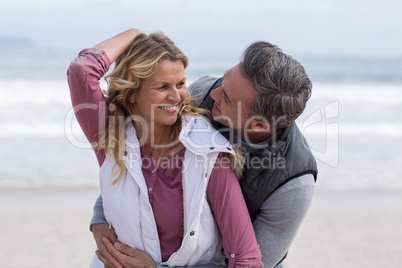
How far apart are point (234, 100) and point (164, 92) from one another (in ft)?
1.16

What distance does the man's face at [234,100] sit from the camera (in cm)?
238

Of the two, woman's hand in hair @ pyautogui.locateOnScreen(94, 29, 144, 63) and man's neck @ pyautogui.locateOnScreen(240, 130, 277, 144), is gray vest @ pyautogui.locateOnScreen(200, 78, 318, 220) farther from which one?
woman's hand in hair @ pyautogui.locateOnScreen(94, 29, 144, 63)

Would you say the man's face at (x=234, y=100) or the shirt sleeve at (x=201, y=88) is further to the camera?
the shirt sleeve at (x=201, y=88)

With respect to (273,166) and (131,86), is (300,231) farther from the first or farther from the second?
(131,86)

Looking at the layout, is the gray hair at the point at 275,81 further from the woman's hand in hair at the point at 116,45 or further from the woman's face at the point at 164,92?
the woman's hand in hair at the point at 116,45

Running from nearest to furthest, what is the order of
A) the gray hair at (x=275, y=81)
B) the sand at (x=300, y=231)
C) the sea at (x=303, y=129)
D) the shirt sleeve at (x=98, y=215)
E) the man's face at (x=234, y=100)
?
the gray hair at (x=275, y=81) < the man's face at (x=234, y=100) < the shirt sleeve at (x=98, y=215) < the sand at (x=300, y=231) < the sea at (x=303, y=129)

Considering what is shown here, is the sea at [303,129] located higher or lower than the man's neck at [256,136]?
lower

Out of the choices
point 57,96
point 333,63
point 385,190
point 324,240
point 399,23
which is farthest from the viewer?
point 399,23

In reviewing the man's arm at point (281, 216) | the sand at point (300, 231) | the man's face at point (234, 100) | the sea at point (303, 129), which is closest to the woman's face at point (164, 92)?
the man's face at point (234, 100)

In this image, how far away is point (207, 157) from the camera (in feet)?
7.59

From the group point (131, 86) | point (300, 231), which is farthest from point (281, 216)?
point (300, 231)

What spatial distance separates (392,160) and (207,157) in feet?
24.5

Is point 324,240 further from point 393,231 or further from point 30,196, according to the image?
point 30,196

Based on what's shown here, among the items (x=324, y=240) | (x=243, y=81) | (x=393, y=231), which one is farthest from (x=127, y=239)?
(x=393, y=231)
